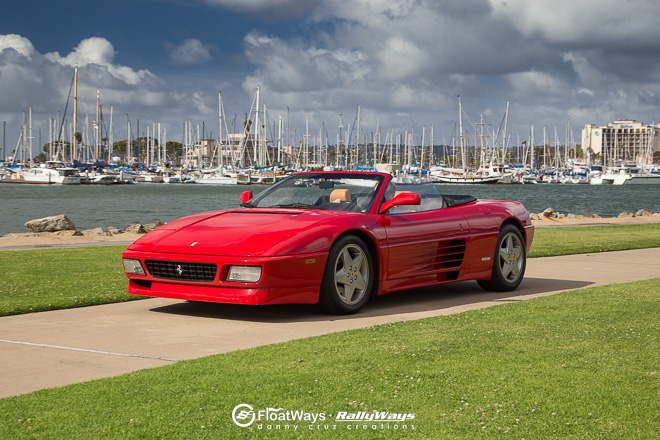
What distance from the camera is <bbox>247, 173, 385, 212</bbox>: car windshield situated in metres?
8.19

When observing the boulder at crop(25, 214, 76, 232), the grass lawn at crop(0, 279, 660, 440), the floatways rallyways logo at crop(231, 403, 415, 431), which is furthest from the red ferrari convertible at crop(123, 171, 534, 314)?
the boulder at crop(25, 214, 76, 232)

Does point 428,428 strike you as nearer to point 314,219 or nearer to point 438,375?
point 438,375

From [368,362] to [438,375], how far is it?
0.53 m

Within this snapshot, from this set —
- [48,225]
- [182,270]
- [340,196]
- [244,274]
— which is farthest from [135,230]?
[244,274]

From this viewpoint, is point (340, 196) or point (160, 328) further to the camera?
point (340, 196)

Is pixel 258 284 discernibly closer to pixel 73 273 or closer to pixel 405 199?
pixel 405 199

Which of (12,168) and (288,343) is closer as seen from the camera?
(288,343)

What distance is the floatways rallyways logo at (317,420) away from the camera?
394cm

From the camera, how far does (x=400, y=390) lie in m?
4.54

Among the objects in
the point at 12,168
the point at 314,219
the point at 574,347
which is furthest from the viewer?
the point at 12,168

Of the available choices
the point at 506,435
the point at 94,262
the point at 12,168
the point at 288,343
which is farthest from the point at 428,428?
the point at 12,168

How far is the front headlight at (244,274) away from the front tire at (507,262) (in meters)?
3.58

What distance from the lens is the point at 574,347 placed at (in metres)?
5.71

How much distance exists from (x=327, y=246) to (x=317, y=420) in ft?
10.8
